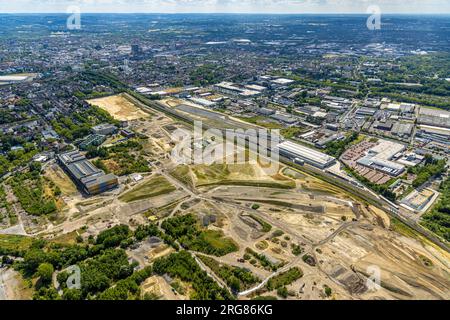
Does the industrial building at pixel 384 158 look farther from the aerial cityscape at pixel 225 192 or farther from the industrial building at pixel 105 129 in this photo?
the industrial building at pixel 105 129

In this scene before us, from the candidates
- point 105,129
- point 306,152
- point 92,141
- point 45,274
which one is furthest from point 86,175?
point 306,152

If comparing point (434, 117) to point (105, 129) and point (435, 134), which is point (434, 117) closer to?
point (435, 134)

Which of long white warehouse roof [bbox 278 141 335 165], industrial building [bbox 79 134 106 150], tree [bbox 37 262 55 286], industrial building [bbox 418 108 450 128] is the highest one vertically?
industrial building [bbox 418 108 450 128]

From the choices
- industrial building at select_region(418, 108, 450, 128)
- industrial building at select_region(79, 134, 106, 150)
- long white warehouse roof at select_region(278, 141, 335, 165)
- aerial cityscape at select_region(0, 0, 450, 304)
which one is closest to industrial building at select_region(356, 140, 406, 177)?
aerial cityscape at select_region(0, 0, 450, 304)

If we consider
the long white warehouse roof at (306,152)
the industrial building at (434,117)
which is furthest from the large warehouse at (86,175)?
the industrial building at (434,117)

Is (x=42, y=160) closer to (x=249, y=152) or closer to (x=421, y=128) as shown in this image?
(x=249, y=152)

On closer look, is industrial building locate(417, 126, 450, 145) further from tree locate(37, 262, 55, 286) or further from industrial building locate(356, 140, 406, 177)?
tree locate(37, 262, 55, 286)

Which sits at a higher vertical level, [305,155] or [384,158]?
[305,155]

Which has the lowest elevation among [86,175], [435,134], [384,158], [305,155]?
[86,175]
